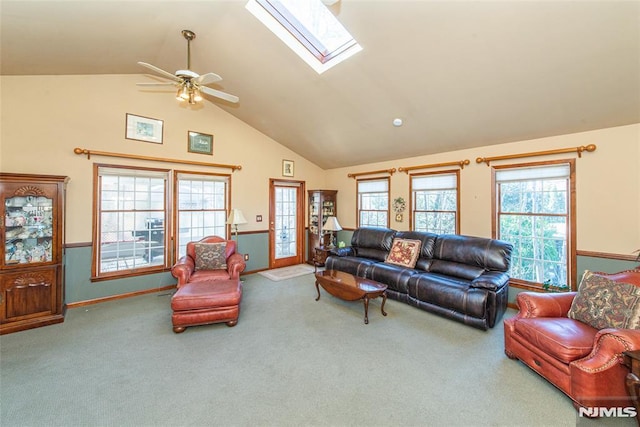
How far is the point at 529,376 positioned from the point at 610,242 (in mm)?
2162

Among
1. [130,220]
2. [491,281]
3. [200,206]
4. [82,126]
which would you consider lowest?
[491,281]

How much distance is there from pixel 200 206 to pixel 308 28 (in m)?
3.55

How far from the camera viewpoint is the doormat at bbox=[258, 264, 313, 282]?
5.20 metres

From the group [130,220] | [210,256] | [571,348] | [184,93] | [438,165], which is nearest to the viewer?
[571,348]

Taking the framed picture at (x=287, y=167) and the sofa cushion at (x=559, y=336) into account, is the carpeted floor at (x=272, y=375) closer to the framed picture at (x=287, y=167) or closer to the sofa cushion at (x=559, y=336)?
the sofa cushion at (x=559, y=336)

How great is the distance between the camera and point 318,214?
6.28m

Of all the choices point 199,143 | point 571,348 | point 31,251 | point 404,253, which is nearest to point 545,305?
point 571,348

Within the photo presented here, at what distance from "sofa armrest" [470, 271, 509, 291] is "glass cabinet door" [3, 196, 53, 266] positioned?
5345 millimetres

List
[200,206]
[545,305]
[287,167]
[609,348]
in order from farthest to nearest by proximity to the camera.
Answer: [287,167] < [200,206] < [545,305] < [609,348]

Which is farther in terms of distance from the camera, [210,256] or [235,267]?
[210,256]

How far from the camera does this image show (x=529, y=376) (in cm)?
221

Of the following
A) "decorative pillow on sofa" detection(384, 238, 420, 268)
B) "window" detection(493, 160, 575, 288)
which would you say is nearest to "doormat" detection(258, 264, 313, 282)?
"decorative pillow on sofa" detection(384, 238, 420, 268)

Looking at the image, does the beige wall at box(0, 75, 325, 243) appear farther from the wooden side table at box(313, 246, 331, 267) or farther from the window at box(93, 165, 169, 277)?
the wooden side table at box(313, 246, 331, 267)

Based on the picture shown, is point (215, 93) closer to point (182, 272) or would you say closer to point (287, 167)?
point (182, 272)
